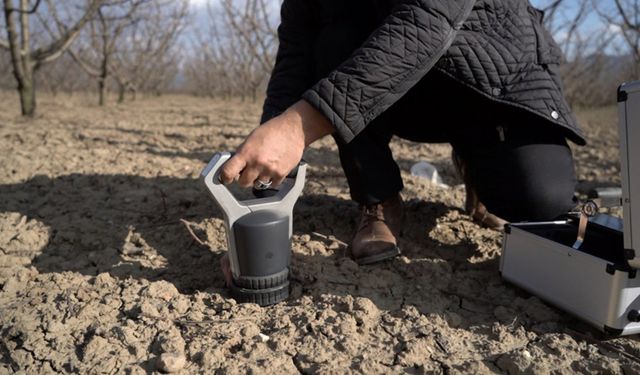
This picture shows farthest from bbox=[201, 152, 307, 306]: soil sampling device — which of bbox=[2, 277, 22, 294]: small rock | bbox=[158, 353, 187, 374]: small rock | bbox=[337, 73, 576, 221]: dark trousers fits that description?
bbox=[2, 277, 22, 294]: small rock

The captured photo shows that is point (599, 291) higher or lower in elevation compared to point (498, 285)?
higher

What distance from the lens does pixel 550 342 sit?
99cm

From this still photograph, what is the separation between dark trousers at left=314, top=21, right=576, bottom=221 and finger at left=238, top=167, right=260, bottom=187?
20.6 inches

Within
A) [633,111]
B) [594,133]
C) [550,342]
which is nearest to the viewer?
[633,111]

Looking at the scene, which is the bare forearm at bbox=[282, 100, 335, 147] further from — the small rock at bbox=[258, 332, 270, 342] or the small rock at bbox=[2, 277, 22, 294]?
the small rock at bbox=[2, 277, 22, 294]

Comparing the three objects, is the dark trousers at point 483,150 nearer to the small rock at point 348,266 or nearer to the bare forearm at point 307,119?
the small rock at point 348,266

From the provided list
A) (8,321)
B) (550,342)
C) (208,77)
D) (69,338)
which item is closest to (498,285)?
(550,342)

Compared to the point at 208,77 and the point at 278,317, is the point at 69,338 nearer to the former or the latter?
the point at 278,317

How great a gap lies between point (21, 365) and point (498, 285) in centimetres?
117

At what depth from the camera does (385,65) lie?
1.01 meters

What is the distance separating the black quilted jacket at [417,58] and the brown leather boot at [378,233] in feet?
1.48

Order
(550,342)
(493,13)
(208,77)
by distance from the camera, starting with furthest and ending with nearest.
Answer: (208,77) < (493,13) < (550,342)

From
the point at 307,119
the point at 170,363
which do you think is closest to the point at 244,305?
the point at 170,363

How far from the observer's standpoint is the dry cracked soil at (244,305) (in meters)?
0.94
